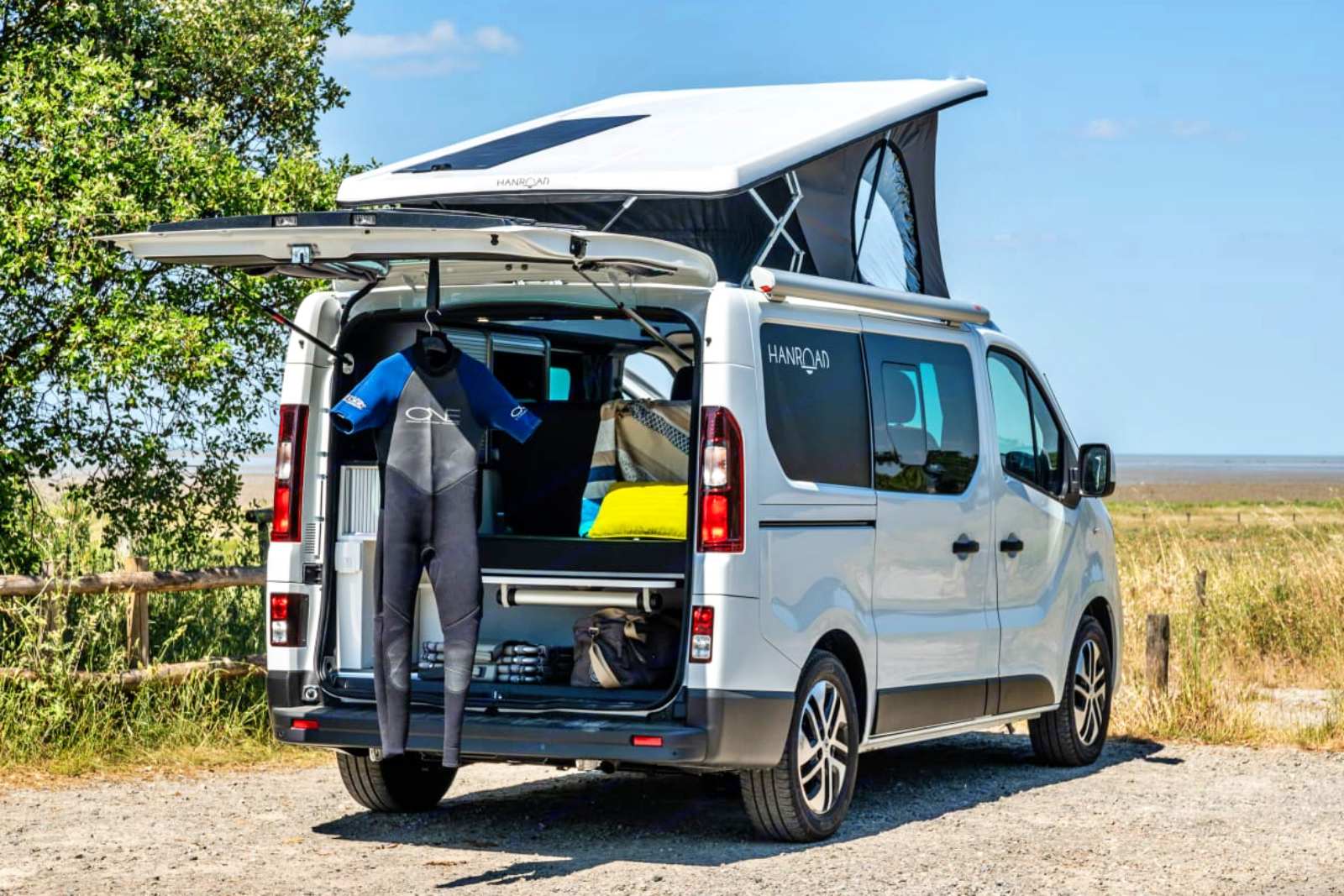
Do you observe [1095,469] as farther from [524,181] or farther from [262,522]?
[262,522]

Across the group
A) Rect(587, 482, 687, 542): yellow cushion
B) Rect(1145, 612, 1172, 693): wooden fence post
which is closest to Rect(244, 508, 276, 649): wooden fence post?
Rect(587, 482, 687, 542): yellow cushion

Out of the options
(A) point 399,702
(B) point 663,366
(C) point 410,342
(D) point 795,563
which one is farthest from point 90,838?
(B) point 663,366

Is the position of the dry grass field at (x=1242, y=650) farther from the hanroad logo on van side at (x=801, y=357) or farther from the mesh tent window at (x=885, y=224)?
the hanroad logo on van side at (x=801, y=357)

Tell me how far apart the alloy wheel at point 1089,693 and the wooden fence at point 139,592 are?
14.4ft

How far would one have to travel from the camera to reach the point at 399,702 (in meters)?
7.79

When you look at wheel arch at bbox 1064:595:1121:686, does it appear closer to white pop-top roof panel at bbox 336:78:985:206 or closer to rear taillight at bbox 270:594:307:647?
white pop-top roof panel at bbox 336:78:985:206

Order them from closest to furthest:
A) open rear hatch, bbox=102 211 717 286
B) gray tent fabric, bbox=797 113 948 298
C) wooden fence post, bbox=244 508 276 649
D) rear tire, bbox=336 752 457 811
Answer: open rear hatch, bbox=102 211 717 286 → rear tire, bbox=336 752 457 811 → gray tent fabric, bbox=797 113 948 298 → wooden fence post, bbox=244 508 276 649

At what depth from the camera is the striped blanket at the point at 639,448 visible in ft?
27.7

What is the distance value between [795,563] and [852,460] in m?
0.75

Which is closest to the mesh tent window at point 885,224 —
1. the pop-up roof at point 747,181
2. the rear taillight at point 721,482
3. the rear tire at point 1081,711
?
the pop-up roof at point 747,181

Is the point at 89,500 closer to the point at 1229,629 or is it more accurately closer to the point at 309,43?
the point at 309,43

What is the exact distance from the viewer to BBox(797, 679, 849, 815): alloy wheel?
26.9 feet

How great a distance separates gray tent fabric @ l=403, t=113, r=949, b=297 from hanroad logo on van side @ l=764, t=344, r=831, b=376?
75 cm

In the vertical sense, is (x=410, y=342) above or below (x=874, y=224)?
below
